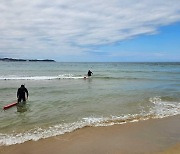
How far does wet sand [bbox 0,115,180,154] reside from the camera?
290 inches

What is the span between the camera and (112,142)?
8.03 meters

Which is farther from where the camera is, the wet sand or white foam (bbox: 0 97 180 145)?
white foam (bbox: 0 97 180 145)

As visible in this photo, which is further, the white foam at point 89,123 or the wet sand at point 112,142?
the white foam at point 89,123

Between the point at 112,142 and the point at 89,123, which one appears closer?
the point at 112,142

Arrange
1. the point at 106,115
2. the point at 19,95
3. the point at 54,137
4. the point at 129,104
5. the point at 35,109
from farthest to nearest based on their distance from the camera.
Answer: the point at 19,95
the point at 129,104
the point at 35,109
the point at 106,115
the point at 54,137

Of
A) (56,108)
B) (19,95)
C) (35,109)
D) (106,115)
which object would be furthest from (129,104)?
(19,95)

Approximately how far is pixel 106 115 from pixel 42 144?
462 cm

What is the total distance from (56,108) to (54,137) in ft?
16.8

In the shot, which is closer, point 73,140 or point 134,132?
point 73,140

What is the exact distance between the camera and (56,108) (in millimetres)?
13797

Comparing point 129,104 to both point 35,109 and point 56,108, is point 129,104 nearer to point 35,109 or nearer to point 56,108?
point 56,108

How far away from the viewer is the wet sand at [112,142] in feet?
24.2

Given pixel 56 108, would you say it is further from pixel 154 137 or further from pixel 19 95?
pixel 154 137

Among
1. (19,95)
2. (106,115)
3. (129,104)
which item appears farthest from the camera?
(19,95)
